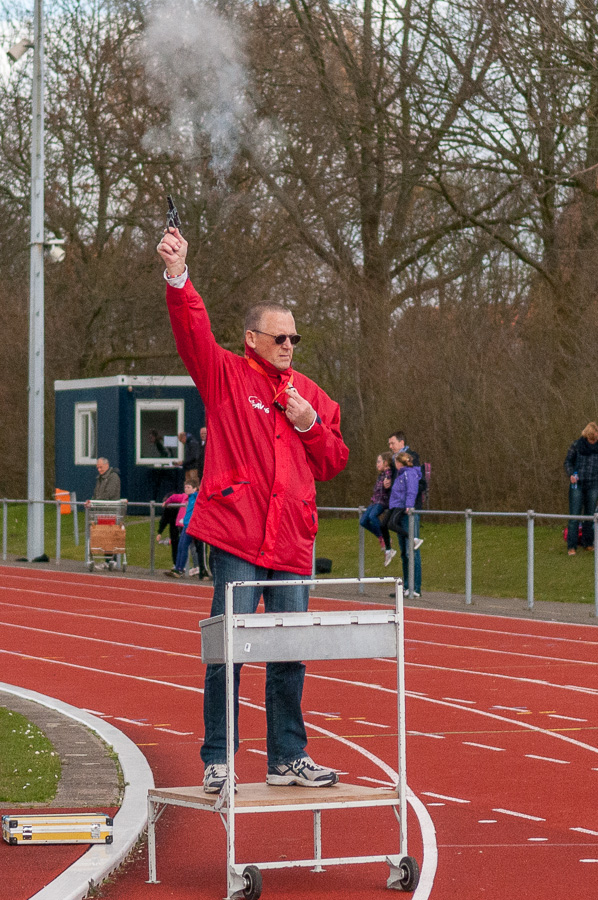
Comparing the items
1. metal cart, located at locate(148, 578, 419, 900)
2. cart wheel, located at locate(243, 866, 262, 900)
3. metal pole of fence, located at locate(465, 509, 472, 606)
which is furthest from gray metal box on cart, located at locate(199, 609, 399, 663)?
metal pole of fence, located at locate(465, 509, 472, 606)

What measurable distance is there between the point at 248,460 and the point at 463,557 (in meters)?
16.5

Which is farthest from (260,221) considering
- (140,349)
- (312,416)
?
(312,416)

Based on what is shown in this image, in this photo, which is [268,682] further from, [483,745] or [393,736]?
[393,736]

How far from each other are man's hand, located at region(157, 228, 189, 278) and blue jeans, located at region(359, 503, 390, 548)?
47.8 feet

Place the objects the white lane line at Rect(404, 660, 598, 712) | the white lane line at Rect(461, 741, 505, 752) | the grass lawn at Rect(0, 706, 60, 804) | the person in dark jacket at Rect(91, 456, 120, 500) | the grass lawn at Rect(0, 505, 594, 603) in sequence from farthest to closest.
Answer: the person in dark jacket at Rect(91, 456, 120, 500), the grass lawn at Rect(0, 505, 594, 603), the white lane line at Rect(404, 660, 598, 712), the white lane line at Rect(461, 741, 505, 752), the grass lawn at Rect(0, 706, 60, 804)

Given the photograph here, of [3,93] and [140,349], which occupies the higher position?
[3,93]

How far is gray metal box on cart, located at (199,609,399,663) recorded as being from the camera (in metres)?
5.58

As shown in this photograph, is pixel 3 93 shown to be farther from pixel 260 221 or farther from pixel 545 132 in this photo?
pixel 545 132

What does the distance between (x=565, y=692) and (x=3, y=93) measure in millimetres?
28114

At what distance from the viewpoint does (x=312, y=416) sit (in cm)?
611

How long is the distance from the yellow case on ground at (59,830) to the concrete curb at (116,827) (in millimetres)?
51

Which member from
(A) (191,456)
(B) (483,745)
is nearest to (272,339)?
(B) (483,745)

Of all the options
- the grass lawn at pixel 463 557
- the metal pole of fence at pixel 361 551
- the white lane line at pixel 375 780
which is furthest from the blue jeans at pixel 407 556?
the white lane line at pixel 375 780

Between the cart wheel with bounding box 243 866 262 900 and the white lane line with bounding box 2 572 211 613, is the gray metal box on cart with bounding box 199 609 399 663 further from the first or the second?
the white lane line with bounding box 2 572 211 613
